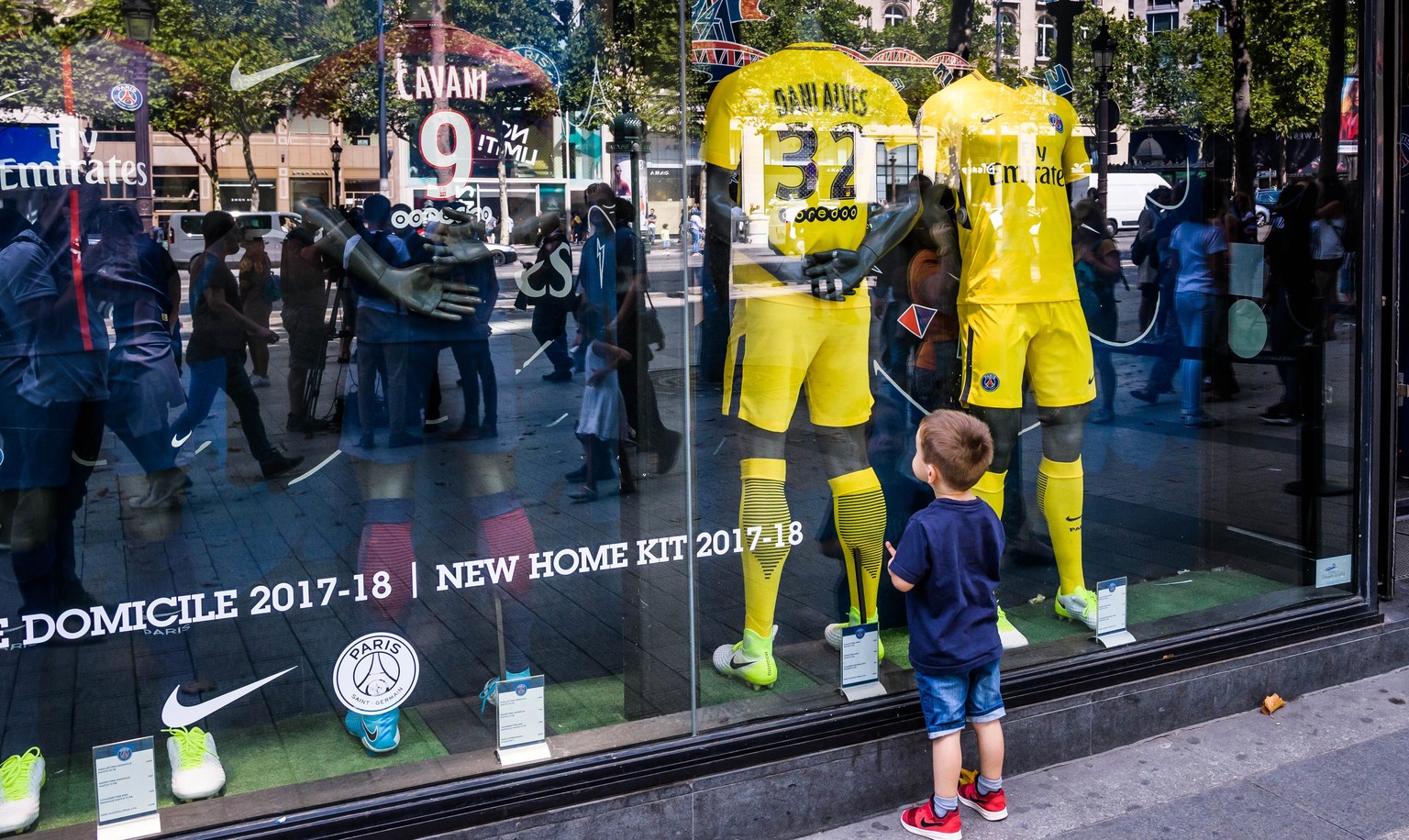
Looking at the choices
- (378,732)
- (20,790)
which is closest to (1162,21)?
(378,732)

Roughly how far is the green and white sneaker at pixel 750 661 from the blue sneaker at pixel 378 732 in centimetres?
97

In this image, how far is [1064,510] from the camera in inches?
181

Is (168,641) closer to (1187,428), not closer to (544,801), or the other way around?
(544,801)

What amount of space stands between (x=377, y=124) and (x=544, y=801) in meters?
1.83

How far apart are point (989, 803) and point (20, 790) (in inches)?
101

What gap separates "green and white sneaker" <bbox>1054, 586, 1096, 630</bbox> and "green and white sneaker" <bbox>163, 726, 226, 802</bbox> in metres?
2.81

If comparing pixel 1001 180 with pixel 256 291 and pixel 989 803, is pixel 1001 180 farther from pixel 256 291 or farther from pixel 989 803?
pixel 256 291

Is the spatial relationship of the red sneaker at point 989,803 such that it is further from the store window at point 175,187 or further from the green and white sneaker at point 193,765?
the store window at point 175,187

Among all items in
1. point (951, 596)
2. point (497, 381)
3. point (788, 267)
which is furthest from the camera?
point (788, 267)

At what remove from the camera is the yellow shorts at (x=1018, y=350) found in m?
4.27

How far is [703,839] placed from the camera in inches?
138

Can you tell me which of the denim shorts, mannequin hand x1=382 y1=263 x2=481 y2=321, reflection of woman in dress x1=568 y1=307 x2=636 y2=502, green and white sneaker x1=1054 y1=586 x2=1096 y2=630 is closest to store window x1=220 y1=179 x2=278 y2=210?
mannequin hand x1=382 y1=263 x2=481 y2=321

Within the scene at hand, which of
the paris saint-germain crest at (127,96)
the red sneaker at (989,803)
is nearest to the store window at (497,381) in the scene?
the paris saint-germain crest at (127,96)

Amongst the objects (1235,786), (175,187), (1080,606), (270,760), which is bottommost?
(1235,786)
